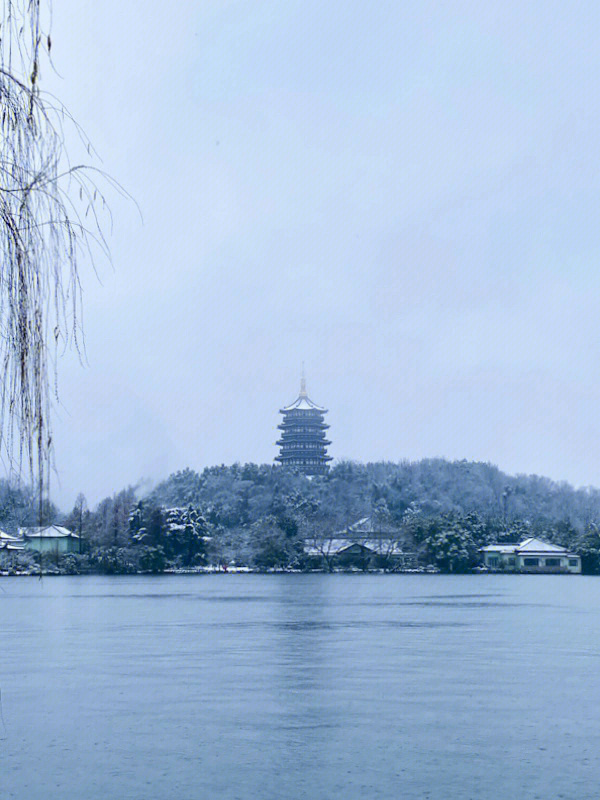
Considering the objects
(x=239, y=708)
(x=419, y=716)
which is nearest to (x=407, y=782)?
(x=419, y=716)

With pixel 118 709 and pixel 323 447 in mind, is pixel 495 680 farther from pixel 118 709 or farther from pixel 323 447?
pixel 323 447

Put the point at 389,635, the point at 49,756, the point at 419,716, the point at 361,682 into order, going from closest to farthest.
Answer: the point at 49,756, the point at 419,716, the point at 361,682, the point at 389,635

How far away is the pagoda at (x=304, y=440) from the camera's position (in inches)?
4535

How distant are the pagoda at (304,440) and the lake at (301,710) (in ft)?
278

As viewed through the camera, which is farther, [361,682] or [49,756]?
[361,682]

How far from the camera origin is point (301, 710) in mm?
14180

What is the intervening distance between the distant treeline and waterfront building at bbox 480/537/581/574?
92 centimetres

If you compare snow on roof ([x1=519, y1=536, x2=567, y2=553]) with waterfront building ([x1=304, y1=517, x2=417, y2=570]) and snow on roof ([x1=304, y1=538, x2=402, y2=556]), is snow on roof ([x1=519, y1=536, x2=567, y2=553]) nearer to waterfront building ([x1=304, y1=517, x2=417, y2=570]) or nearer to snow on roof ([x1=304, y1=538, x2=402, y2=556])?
waterfront building ([x1=304, y1=517, x2=417, y2=570])

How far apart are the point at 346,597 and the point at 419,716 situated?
103ft

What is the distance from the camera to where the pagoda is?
115 meters

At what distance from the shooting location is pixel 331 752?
11.5 metres

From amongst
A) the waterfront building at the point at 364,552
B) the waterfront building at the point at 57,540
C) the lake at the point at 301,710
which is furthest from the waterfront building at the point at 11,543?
the lake at the point at 301,710

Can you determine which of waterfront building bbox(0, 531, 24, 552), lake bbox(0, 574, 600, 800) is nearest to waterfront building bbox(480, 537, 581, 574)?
waterfront building bbox(0, 531, 24, 552)

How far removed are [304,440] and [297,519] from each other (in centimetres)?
4254
